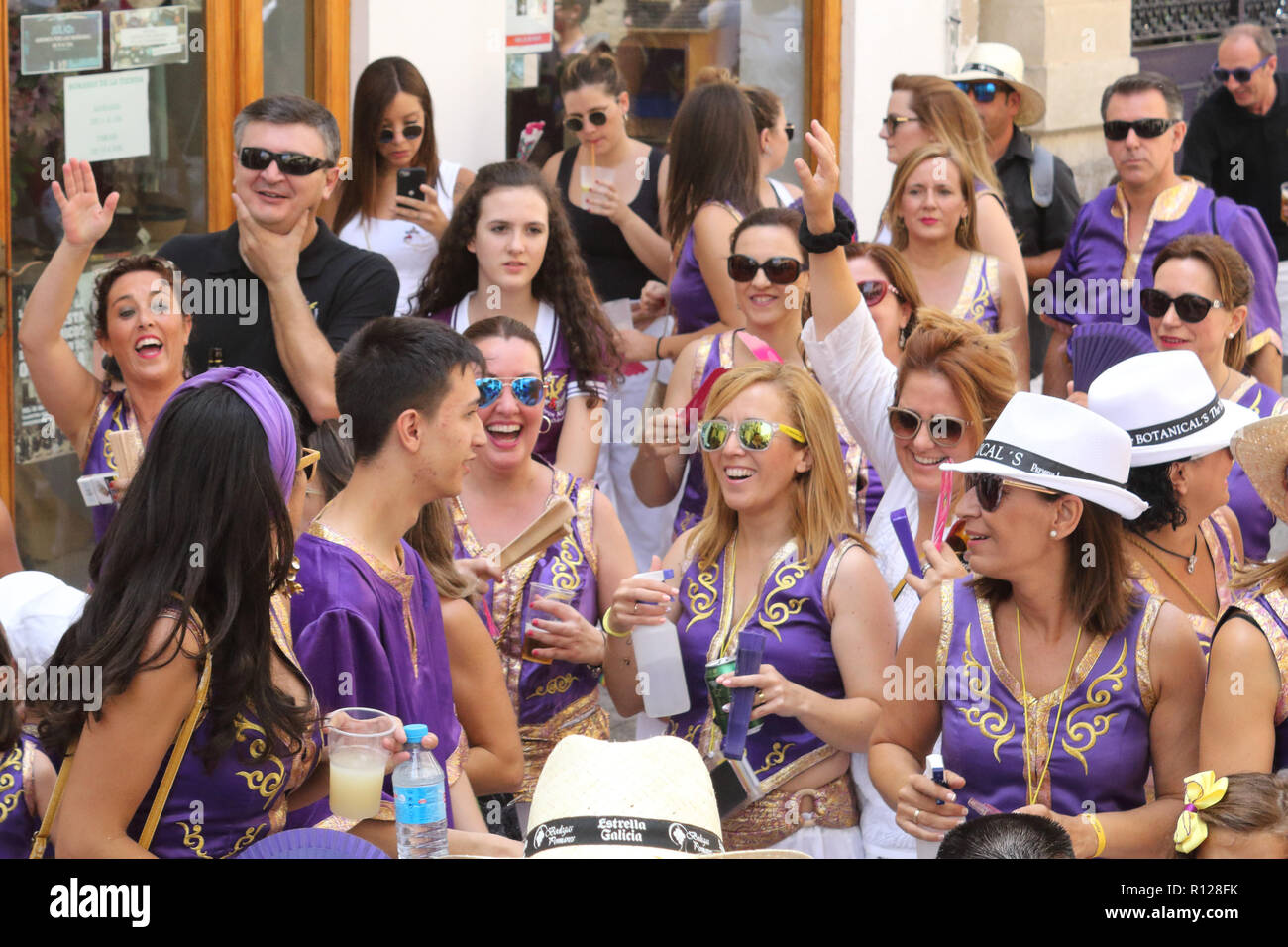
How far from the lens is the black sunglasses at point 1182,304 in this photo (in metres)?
4.79

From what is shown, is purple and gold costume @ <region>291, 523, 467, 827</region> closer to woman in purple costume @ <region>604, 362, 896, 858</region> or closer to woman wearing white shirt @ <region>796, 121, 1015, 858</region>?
woman in purple costume @ <region>604, 362, 896, 858</region>

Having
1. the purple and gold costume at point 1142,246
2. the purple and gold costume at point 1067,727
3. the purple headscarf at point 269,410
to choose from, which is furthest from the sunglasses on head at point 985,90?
the purple headscarf at point 269,410

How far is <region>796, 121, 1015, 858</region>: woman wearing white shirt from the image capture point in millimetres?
4059

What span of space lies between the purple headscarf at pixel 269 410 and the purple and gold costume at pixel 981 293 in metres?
3.09

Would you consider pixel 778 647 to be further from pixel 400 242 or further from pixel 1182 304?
pixel 400 242

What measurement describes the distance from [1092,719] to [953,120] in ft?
11.5

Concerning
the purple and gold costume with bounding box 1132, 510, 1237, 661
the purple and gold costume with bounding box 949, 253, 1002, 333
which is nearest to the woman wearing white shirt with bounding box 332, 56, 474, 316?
the purple and gold costume with bounding box 949, 253, 1002, 333

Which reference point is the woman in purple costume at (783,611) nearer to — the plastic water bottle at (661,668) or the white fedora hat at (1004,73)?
the plastic water bottle at (661,668)

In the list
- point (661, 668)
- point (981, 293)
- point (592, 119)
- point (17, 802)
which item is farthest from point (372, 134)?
point (17, 802)

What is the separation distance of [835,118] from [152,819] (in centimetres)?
698

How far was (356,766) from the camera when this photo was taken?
2.87 metres
